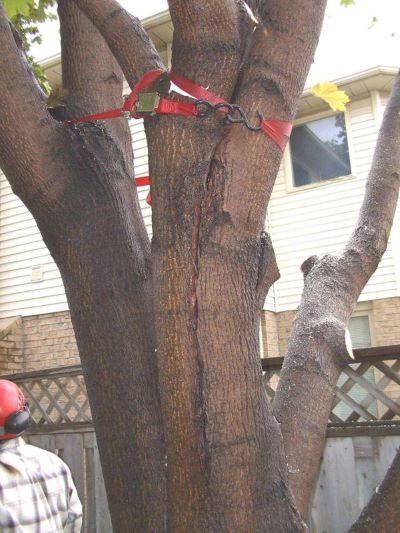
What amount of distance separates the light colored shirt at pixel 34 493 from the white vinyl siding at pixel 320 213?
23.3ft

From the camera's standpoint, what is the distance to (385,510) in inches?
80.7

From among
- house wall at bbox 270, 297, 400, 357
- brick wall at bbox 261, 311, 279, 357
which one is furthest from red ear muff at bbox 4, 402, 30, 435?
house wall at bbox 270, 297, 400, 357

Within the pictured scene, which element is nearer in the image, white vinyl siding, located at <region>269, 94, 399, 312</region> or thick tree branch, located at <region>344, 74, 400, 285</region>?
thick tree branch, located at <region>344, 74, 400, 285</region>

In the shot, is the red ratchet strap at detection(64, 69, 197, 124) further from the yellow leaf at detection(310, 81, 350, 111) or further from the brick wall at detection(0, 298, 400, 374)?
the brick wall at detection(0, 298, 400, 374)

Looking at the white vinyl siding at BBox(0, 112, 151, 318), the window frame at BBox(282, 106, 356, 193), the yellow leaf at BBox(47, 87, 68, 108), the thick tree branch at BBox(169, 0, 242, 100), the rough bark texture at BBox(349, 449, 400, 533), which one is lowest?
the rough bark texture at BBox(349, 449, 400, 533)

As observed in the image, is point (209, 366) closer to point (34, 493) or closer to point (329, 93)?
point (34, 493)

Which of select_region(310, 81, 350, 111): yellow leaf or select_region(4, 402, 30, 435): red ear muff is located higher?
select_region(310, 81, 350, 111): yellow leaf

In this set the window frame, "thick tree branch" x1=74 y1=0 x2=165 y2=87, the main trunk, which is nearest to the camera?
the main trunk

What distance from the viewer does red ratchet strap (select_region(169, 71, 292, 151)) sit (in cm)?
205

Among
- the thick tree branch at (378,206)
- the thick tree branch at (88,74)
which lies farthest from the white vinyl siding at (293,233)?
the thick tree branch at (378,206)

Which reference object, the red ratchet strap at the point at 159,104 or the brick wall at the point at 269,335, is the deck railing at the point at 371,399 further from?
the brick wall at the point at 269,335

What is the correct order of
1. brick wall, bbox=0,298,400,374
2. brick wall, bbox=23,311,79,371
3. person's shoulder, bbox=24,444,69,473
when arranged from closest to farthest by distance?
1. person's shoulder, bbox=24,444,69,473
2. brick wall, bbox=0,298,400,374
3. brick wall, bbox=23,311,79,371

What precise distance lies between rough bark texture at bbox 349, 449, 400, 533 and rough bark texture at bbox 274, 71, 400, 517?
0.76ft

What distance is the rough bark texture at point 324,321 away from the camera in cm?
226
